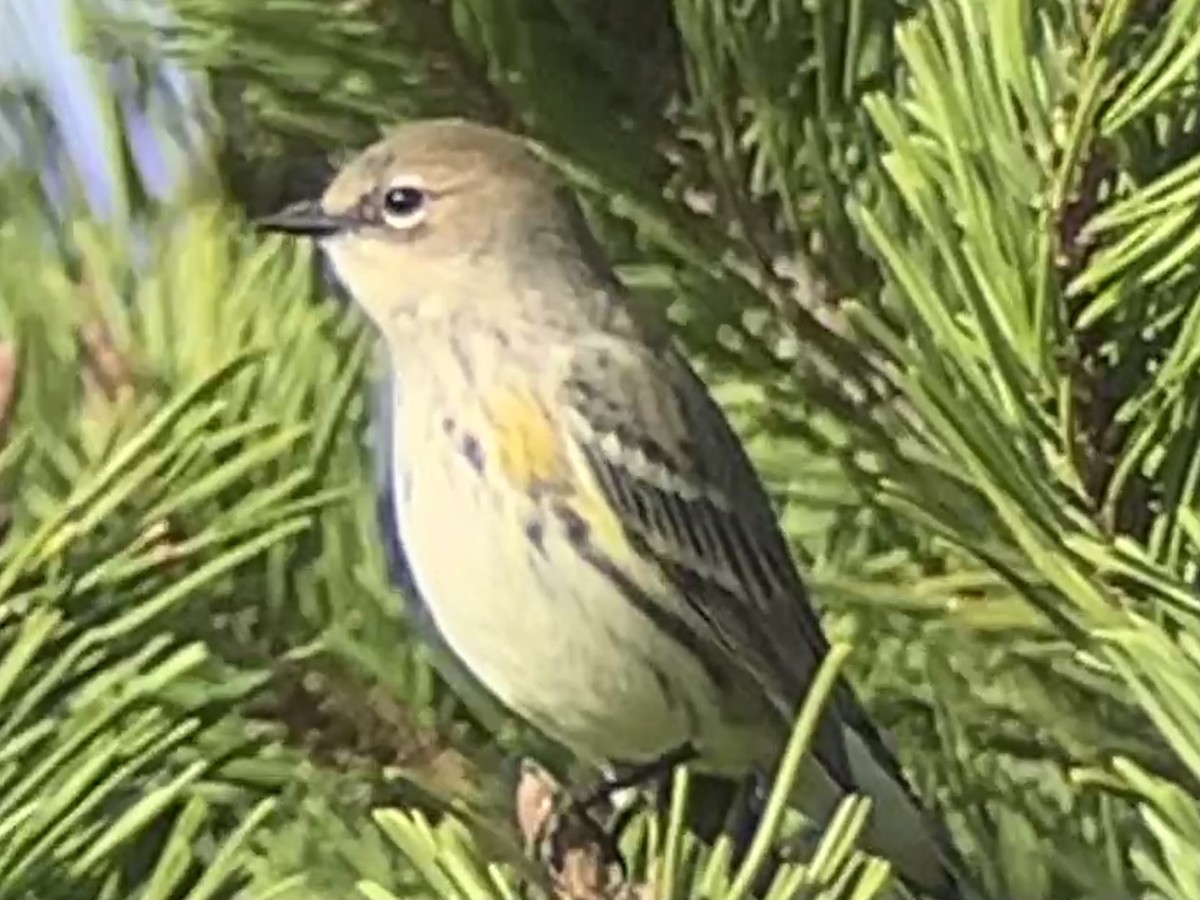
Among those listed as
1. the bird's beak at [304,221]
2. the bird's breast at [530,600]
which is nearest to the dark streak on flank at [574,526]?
the bird's breast at [530,600]

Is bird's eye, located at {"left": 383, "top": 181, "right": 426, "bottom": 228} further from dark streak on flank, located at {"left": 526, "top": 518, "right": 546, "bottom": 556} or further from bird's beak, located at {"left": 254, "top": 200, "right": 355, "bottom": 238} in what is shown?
dark streak on flank, located at {"left": 526, "top": 518, "right": 546, "bottom": 556}

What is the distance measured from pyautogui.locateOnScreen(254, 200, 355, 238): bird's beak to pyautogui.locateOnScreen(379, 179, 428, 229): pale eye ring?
0.14 feet

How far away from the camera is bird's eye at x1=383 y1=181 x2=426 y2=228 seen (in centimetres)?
110

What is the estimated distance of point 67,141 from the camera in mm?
1006

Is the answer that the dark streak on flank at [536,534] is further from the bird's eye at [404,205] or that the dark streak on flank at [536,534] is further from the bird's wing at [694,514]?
the bird's eye at [404,205]

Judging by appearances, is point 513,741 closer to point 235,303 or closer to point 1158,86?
point 235,303

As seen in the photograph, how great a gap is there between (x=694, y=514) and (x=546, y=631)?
0.10 meters

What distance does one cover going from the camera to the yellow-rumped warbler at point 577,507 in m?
0.99

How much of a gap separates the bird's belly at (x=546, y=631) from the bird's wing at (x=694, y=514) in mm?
26

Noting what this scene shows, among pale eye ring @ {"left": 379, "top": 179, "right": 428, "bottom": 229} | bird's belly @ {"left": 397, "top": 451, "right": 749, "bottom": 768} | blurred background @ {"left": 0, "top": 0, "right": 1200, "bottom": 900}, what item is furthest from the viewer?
pale eye ring @ {"left": 379, "top": 179, "right": 428, "bottom": 229}

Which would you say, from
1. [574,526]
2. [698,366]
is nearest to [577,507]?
[574,526]

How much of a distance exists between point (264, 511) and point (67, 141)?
1.39 feet

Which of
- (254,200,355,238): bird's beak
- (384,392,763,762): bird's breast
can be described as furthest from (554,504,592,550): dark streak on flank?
(254,200,355,238): bird's beak

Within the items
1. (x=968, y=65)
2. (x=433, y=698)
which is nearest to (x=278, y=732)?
(x=433, y=698)
